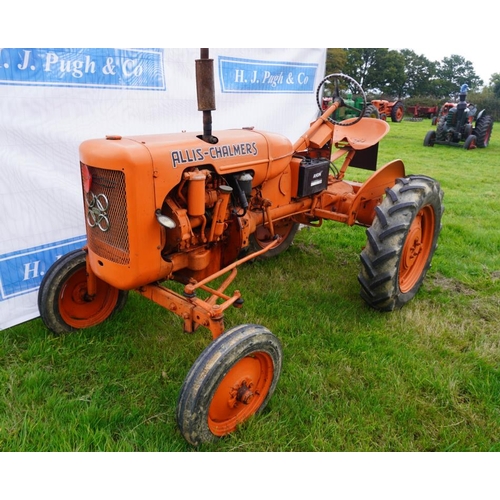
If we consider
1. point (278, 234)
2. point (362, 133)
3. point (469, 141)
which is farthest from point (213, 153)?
point (469, 141)

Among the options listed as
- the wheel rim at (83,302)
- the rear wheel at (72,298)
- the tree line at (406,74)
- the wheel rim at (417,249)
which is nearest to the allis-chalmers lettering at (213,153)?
the rear wheel at (72,298)

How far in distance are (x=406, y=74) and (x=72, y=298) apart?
50.0m

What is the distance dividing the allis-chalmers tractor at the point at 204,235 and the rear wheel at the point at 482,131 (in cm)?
1253

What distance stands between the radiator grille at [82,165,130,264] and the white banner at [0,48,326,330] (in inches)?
46.2

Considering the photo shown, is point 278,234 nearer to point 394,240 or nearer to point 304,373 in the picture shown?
point 394,240

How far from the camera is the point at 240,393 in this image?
7.63 feet

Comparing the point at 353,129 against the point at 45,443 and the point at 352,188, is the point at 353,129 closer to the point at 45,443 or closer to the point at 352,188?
the point at 352,188

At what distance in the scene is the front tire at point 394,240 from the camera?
10.5ft

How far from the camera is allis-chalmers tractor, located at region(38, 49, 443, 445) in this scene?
2211 millimetres

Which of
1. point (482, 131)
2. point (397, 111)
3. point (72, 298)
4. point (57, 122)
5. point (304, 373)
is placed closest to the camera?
point (304, 373)

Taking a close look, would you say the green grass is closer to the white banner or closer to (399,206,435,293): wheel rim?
(399,206,435,293): wheel rim

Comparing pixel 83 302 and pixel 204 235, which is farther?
pixel 83 302

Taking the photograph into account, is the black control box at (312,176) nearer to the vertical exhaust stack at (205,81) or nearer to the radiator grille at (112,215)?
the vertical exhaust stack at (205,81)

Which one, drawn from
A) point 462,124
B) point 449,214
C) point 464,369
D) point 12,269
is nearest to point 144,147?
point 12,269
